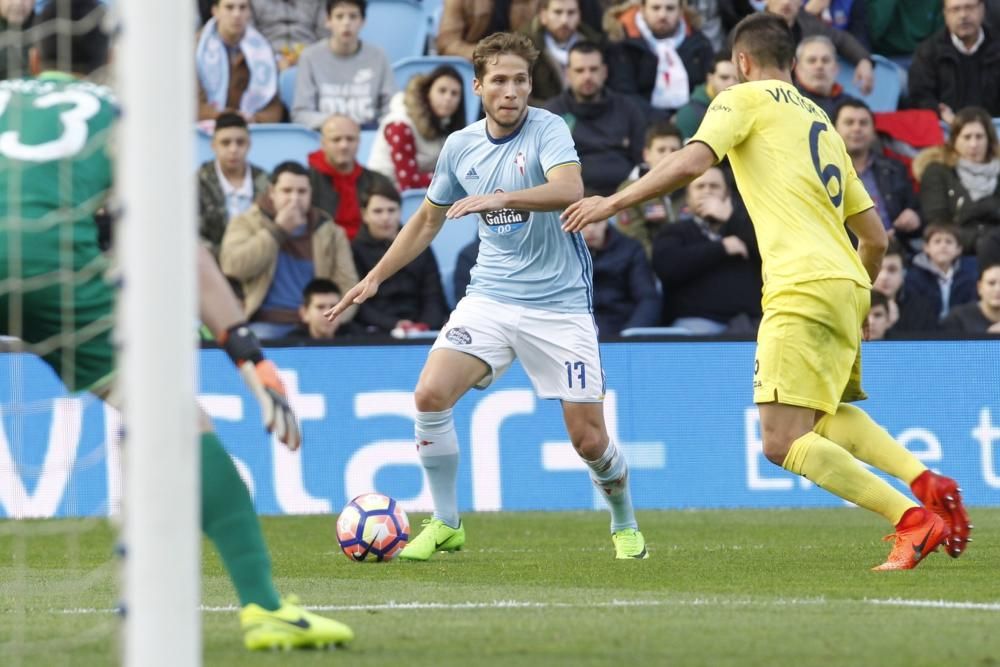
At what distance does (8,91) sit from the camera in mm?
5430

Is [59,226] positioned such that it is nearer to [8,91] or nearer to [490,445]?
[8,91]

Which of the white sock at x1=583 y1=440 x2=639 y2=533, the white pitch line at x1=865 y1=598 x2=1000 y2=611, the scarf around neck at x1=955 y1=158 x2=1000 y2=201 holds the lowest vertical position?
the white sock at x1=583 y1=440 x2=639 y2=533

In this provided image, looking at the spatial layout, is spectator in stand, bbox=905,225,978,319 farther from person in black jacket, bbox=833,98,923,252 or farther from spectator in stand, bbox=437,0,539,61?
spectator in stand, bbox=437,0,539,61

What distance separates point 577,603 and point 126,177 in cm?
277

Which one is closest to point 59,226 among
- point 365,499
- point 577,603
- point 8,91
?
point 8,91

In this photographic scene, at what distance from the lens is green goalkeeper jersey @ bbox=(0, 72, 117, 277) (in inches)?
207

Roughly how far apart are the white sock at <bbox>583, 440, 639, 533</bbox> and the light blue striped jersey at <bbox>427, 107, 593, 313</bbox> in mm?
719

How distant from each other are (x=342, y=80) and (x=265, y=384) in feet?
34.0

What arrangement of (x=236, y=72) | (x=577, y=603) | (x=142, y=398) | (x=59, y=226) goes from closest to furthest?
(x=142, y=398) < (x=59, y=226) < (x=577, y=603) < (x=236, y=72)

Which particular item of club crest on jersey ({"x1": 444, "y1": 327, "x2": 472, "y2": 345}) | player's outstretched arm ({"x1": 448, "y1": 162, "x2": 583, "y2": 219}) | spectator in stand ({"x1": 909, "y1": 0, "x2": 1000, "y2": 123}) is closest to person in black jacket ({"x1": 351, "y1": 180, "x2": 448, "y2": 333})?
club crest on jersey ({"x1": 444, "y1": 327, "x2": 472, "y2": 345})

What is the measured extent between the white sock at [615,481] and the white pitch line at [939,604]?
2484 mm

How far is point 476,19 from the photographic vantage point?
15484mm

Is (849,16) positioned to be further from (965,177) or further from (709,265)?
(709,265)

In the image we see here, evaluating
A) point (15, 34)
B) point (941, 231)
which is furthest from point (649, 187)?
point (941, 231)
